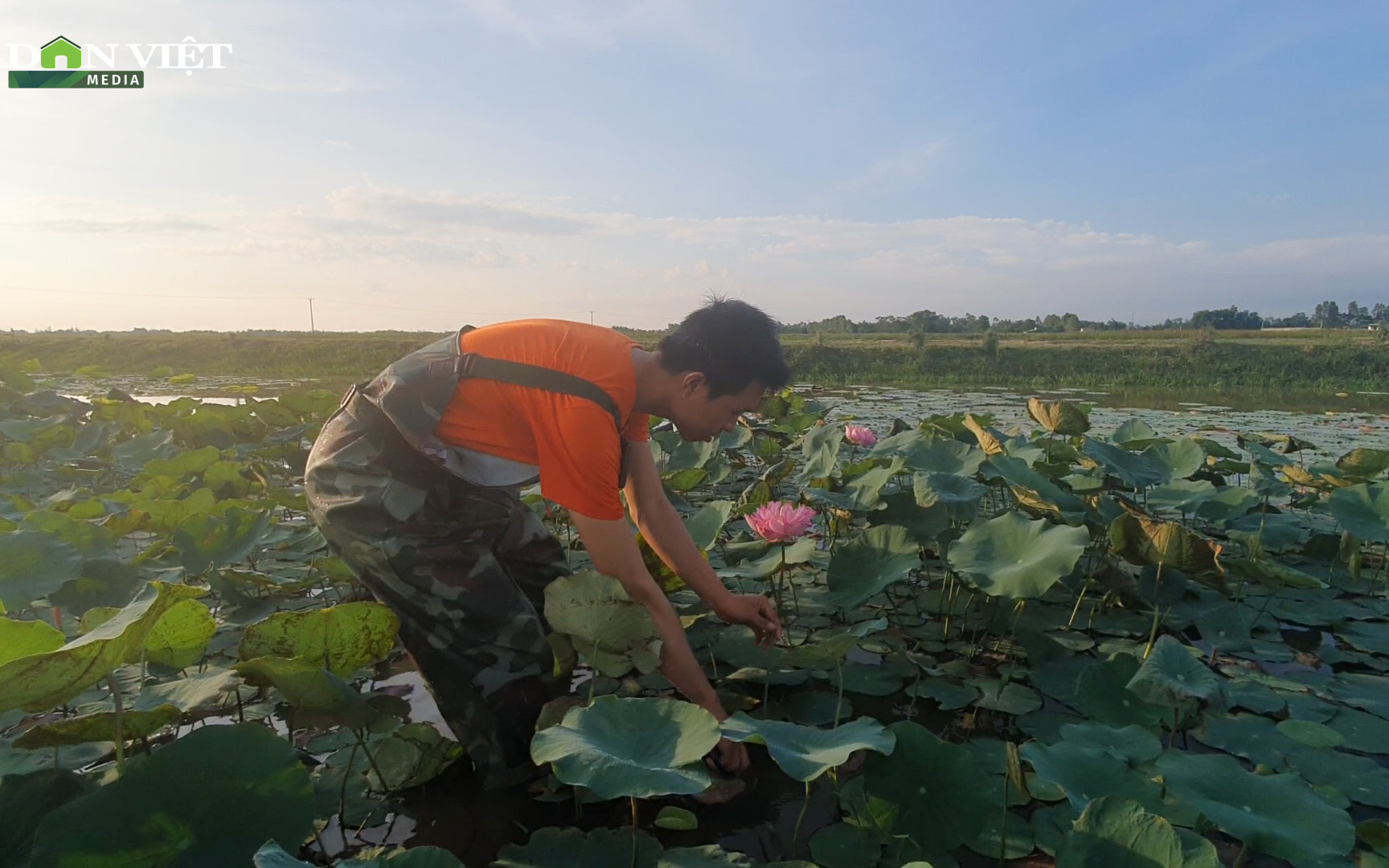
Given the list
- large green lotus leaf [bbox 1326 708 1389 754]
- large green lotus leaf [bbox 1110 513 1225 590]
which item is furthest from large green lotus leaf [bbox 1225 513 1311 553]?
large green lotus leaf [bbox 1326 708 1389 754]

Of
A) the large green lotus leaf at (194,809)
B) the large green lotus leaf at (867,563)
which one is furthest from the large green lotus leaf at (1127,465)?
the large green lotus leaf at (194,809)

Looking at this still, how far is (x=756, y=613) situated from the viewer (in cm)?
184

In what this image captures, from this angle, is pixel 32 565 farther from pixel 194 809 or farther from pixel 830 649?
pixel 830 649

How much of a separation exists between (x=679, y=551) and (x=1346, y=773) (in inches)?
58.5

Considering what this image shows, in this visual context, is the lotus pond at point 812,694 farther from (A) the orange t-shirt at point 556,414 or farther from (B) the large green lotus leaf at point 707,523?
(A) the orange t-shirt at point 556,414

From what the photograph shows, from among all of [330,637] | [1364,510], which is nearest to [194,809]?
[330,637]

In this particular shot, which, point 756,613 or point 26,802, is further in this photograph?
point 756,613

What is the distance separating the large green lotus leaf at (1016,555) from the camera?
177 cm

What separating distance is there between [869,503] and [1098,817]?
149 cm

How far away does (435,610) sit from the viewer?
5.57ft

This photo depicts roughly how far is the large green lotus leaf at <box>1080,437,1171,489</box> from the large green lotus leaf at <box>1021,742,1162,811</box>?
1.96m

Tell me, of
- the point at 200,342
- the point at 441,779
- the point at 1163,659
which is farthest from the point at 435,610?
the point at 200,342

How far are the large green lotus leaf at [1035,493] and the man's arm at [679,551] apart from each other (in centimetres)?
100

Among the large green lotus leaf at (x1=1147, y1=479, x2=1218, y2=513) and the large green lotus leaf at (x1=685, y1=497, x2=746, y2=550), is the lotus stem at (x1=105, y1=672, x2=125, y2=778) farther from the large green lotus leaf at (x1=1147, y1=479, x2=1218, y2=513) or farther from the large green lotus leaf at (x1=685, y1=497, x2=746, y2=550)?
the large green lotus leaf at (x1=1147, y1=479, x2=1218, y2=513)
